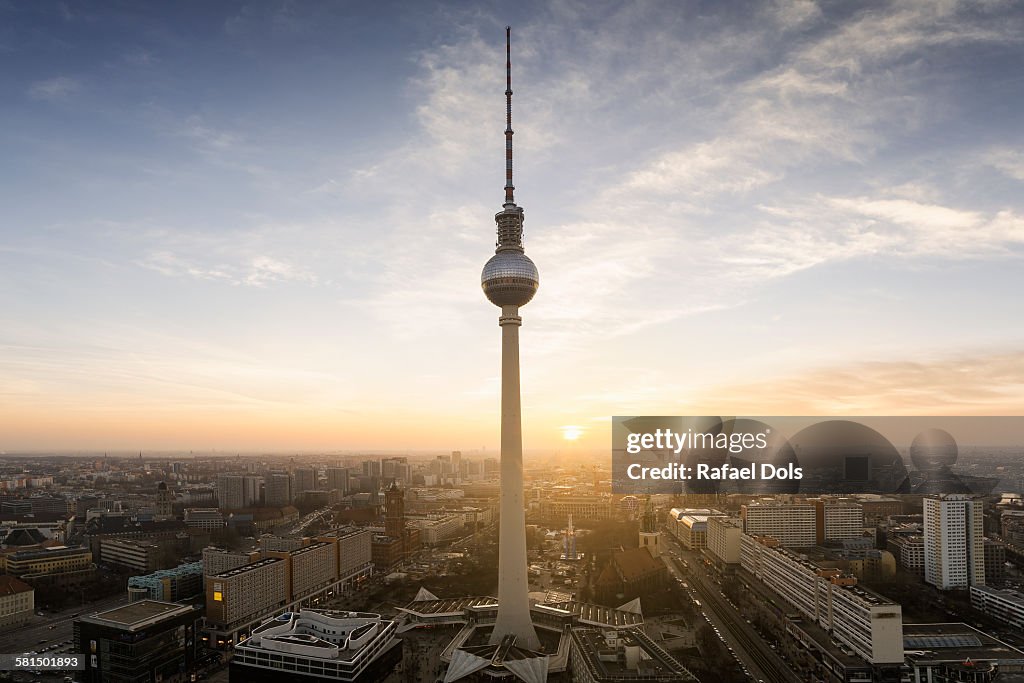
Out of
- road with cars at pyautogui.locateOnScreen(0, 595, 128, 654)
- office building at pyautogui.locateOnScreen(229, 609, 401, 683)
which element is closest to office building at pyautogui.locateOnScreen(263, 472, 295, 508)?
road with cars at pyautogui.locateOnScreen(0, 595, 128, 654)

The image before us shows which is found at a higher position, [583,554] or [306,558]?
[306,558]

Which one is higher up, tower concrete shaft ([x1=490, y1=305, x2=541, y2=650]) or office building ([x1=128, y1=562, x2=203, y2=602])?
tower concrete shaft ([x1=490, y1=305, x2=541, y2=650])

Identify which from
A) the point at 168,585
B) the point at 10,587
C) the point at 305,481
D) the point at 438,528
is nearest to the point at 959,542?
the point at 438,528

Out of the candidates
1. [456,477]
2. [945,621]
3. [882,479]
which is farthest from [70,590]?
[456,477]

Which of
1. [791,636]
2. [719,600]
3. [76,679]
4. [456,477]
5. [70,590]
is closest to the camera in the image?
[76,679]

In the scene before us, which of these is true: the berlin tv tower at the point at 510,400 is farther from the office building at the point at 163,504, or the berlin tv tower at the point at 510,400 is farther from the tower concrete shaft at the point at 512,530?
→ the office building at the point at 163,504

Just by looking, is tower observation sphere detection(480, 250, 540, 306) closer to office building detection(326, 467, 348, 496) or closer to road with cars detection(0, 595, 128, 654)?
road with cars detection(0, 595, 128, 654)

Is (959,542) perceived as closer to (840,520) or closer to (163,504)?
(840,520)

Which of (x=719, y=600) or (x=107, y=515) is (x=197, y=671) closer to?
(x=719, y=600)

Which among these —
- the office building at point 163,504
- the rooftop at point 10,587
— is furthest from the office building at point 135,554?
the office building at point 163,504
